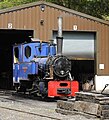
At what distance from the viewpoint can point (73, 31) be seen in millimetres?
27984

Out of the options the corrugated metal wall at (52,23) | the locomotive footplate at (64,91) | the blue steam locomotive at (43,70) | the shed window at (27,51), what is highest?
the corrugated metal wall at (52,23)

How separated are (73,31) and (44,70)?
333 inches

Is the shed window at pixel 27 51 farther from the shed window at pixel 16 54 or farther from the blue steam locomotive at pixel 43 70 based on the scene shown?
the shed window at pixel 16 54

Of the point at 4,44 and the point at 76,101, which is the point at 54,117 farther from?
the point at 4,44

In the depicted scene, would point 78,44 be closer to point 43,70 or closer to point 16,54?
point 16,54

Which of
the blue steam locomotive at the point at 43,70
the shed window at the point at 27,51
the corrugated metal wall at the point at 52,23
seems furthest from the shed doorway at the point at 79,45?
the shed window at the point at 27,51

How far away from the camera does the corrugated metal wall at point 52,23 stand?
26.0m

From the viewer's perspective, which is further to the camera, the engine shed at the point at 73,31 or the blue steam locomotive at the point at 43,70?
the engine shed at the point at 73,31

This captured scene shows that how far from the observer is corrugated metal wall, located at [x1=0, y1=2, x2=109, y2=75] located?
85.2 feet

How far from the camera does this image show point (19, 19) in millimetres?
26016

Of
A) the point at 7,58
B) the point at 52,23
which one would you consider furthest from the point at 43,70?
the point at 7,58

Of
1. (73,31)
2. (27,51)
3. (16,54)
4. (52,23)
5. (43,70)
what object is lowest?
(43,70)

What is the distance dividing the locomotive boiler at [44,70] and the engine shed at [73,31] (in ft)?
12.4

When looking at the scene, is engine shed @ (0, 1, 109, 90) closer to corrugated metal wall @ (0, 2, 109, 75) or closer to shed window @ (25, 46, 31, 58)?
corrugated metal wall @ (0, 2, 109, 75)
